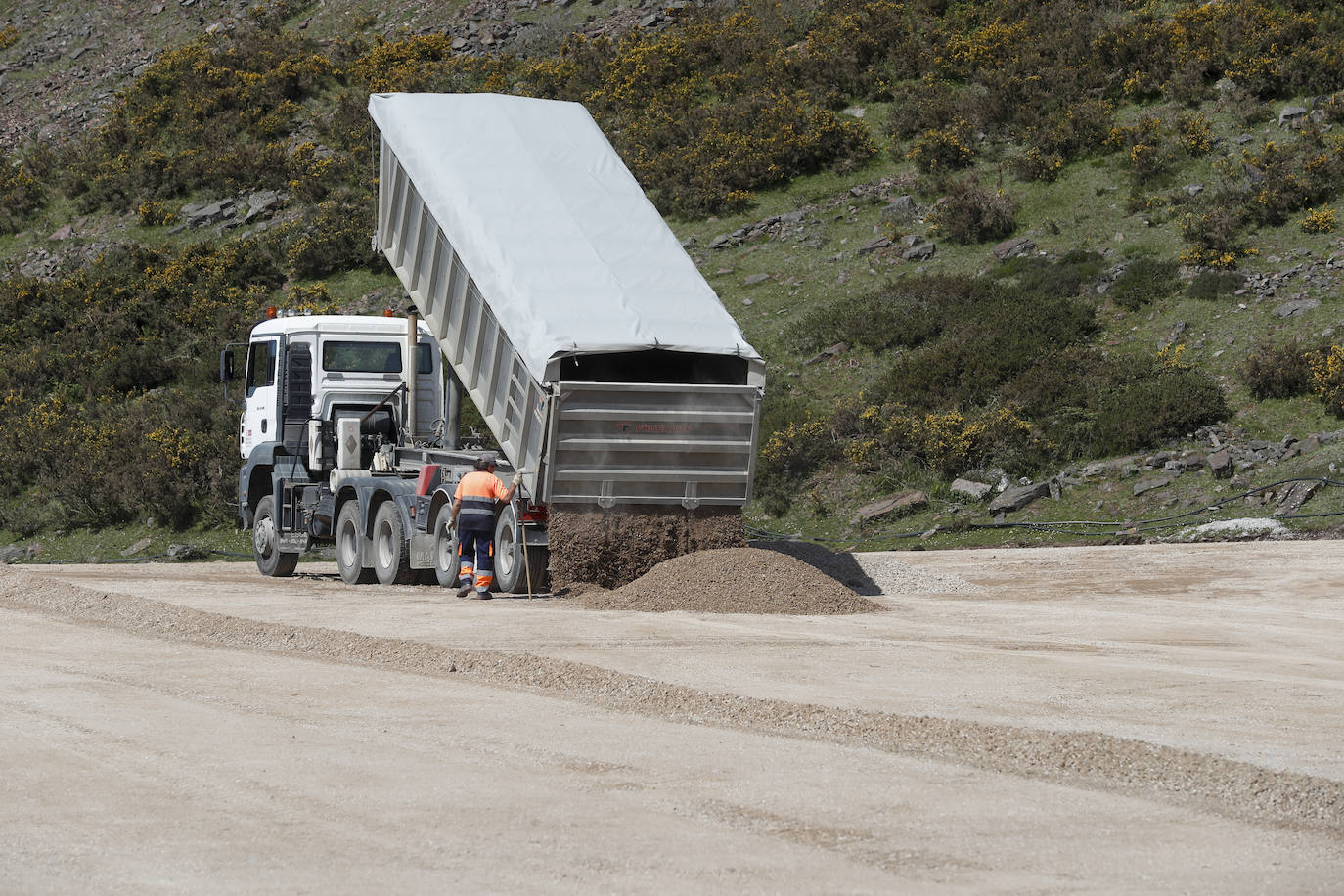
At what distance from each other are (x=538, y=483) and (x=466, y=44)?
35319mm

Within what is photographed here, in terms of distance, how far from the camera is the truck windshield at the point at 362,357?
19.3 m

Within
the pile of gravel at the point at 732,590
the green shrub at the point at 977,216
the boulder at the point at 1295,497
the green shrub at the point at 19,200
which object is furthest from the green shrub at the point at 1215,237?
the green shrub at the point at 19,200

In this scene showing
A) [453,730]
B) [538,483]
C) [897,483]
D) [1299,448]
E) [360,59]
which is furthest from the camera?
[360,59]

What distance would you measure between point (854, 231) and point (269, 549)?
1752cm

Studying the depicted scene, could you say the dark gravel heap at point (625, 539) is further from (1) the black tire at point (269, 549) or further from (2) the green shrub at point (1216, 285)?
(2) the green shrub at point (1216, 285)

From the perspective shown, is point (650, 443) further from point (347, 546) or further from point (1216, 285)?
point (1216, 285)

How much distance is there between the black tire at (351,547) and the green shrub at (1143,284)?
51.6 ft

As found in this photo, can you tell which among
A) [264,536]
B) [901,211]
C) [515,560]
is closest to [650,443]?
[515,560]

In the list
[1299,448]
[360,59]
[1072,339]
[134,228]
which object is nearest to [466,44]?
[360,59]

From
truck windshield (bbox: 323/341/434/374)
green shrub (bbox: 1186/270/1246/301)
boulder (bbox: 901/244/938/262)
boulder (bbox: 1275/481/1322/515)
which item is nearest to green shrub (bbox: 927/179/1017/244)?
boulder (bbox: 901/244/938/262)

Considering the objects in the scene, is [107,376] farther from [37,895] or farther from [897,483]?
[37,895]

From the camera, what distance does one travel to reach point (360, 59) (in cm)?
4716

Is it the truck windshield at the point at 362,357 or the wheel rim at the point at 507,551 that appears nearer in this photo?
the wheel rim at the point at 507,551

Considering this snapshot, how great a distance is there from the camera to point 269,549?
67.6ft
